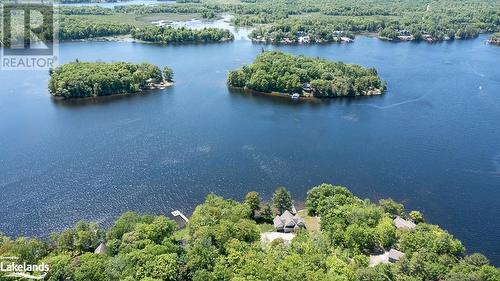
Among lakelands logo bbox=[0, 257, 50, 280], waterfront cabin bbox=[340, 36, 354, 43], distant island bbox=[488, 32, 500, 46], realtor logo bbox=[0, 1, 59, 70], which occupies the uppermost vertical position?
distant island bbox=[488, 32, 500, 46]

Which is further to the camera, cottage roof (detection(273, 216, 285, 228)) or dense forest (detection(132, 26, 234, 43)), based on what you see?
dense forest (detection(132, 26, 234, 43))

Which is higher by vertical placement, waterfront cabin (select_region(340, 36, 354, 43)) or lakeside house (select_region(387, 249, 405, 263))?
waterfront cabin (select_region(340, 36, 354, 43))

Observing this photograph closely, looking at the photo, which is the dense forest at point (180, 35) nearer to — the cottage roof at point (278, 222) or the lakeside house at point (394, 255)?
the cottage roof at point (278, 222)

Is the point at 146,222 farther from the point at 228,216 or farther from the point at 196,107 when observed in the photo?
the point at 196,107

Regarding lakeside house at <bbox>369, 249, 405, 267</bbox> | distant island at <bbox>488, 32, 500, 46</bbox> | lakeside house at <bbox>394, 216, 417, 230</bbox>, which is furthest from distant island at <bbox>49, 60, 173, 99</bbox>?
distant island at <bbox>488, 32, 500, 46</bbox>

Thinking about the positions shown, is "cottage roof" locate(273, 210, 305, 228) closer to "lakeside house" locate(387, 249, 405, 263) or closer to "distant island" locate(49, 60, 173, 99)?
"lakeside house" locate(387, 249, 405, 263)

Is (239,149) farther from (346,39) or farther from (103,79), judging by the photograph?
(346,39)

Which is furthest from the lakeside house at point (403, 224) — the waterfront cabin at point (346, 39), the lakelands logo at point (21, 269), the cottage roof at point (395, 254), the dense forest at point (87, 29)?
the dense forest at point (87, 29)
